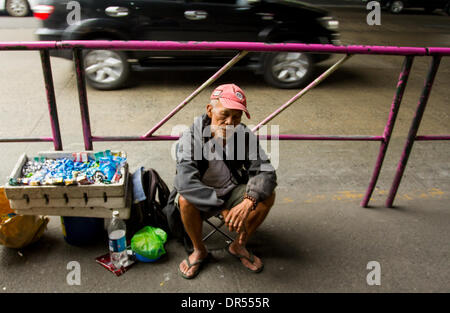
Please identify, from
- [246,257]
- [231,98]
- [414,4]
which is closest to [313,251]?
[246,257]

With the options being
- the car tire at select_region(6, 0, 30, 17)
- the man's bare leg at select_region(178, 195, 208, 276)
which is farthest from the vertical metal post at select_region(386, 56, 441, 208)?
the car tire at select_region(6, 0, 30, 17)

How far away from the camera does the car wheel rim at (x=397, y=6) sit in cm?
1484

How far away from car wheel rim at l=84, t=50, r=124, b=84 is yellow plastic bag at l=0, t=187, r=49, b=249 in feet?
10.7

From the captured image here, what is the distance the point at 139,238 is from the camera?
8.18 feet

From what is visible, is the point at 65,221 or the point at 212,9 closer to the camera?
the point at 65,221

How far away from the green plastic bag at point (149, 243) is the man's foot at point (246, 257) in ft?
1.52

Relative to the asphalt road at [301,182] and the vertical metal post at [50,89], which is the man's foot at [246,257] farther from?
the vertical metal post at [50,89]

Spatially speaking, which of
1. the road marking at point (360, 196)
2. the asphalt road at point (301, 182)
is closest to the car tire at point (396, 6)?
the asphalt road at point (301, 182)

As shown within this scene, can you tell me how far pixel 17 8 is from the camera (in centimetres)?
1023

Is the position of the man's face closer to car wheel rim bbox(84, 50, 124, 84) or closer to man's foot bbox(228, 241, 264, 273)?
man's foot bbox(228, 241, 264, 273)
